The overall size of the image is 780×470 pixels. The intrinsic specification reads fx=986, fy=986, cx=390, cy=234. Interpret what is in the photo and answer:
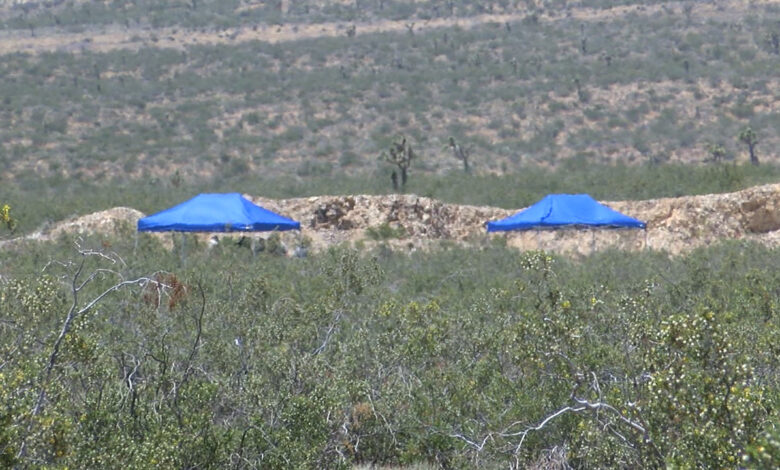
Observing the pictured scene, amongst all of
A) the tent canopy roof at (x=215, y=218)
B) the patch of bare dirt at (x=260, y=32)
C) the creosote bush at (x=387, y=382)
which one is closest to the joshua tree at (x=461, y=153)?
the tent canopy roof at (x=215, y=218)

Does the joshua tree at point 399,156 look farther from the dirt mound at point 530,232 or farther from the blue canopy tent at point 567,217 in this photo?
the blue canopy tent at point 567,217

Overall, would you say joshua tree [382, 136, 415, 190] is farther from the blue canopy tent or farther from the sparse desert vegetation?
the blue canopy tent

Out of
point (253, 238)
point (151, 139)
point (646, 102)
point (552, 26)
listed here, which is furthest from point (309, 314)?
point (552, 26)

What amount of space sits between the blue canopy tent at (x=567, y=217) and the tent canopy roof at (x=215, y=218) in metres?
5.66

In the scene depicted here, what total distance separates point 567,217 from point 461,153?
20.6 m

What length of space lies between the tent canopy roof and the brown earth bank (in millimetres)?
2567

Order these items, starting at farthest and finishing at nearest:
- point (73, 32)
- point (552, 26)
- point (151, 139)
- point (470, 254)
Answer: point (73, 32)
point (552, 26)
point (151, 139)
point (470, 254)

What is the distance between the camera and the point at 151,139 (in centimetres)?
4766

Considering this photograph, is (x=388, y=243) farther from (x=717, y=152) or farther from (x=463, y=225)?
(x=717, y=152)

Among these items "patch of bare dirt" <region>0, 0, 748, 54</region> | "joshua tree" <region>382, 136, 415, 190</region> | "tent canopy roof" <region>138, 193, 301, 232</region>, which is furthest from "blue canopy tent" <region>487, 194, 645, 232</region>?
"patch of bare dirt" <region>0, 0, 748, 54</region>

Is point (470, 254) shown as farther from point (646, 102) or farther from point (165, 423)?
point (646, 102)

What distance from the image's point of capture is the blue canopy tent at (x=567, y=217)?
2394cm

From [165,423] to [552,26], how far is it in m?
57.8

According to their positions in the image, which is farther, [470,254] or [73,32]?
[73,32]
